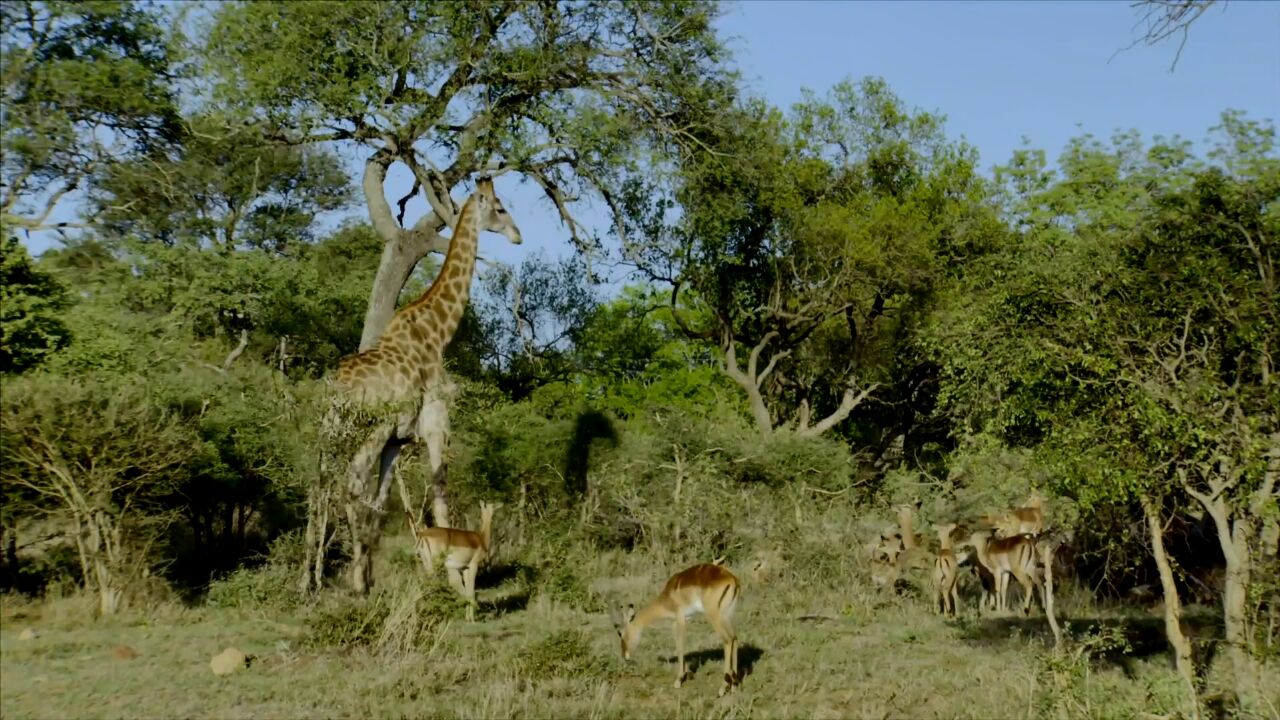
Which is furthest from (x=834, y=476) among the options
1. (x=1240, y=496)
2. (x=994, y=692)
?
(x=1240, y=496)

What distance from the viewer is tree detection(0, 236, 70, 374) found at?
1346 centimetres

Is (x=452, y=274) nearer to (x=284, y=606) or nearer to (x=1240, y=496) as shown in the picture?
(x=284, y=606)

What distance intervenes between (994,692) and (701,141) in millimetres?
12522

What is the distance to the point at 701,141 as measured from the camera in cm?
2103

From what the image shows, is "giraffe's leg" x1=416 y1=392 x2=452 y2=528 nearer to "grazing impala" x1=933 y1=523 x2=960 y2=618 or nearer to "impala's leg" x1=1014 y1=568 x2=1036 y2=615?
"grazing impala" x1=933 y1=523 x2=960 y2=618

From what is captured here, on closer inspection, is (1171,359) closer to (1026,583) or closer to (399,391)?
(1026,583)

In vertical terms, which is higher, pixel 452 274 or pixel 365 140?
pixel 365 140

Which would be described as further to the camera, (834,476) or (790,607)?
(834,476)

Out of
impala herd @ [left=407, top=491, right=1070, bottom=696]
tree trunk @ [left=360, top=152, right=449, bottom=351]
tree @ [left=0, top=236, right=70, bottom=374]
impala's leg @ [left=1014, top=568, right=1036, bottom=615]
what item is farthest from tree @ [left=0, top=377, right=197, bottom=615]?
impala's leg @ [left=1014, top=568, right=1036, bottom=615]

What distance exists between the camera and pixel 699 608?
1101cm

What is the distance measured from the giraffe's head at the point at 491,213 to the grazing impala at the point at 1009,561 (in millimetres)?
8094

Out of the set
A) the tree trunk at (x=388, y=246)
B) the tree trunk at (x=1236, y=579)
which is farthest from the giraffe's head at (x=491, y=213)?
the tree trunk at (x=1236, y=579)

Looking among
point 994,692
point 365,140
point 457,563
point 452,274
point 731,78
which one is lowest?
point 994,692

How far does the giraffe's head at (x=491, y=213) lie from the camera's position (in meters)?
18.2
